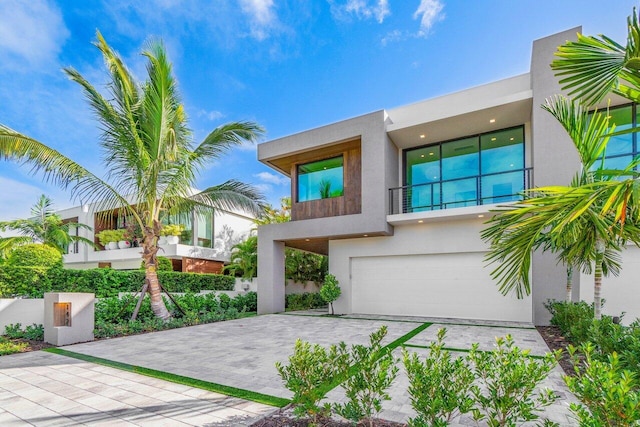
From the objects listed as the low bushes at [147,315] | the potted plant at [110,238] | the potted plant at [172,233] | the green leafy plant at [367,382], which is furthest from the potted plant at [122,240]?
the green leafy plant at [367,382]

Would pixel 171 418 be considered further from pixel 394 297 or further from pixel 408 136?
pixel 408 136

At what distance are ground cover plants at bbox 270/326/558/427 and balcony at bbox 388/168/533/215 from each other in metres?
8.76

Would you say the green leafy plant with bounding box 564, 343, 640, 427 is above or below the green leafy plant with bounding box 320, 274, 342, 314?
above

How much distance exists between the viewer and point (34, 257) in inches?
442

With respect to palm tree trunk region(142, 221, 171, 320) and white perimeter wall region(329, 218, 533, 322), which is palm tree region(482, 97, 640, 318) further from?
palm tree trunk region(142, 221, 171, 320)

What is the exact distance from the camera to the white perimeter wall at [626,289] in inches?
351

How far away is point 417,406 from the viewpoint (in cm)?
284

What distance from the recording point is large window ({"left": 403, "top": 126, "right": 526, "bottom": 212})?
11023mm

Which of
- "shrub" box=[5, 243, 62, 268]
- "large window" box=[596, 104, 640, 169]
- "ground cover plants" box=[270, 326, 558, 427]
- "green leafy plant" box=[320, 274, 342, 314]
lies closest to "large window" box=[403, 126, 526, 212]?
"large window" box=[596, 104, 640, 169]

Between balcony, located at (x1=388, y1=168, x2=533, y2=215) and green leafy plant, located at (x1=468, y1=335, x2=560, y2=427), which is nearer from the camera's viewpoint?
green leafy plant, located at (x1=468, y1=335, x2=560, y2=427)

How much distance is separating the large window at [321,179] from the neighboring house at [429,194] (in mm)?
45

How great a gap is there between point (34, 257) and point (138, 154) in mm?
5696

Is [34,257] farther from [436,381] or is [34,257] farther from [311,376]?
[436,381]

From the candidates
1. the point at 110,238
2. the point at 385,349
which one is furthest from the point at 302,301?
the point at 385,349
